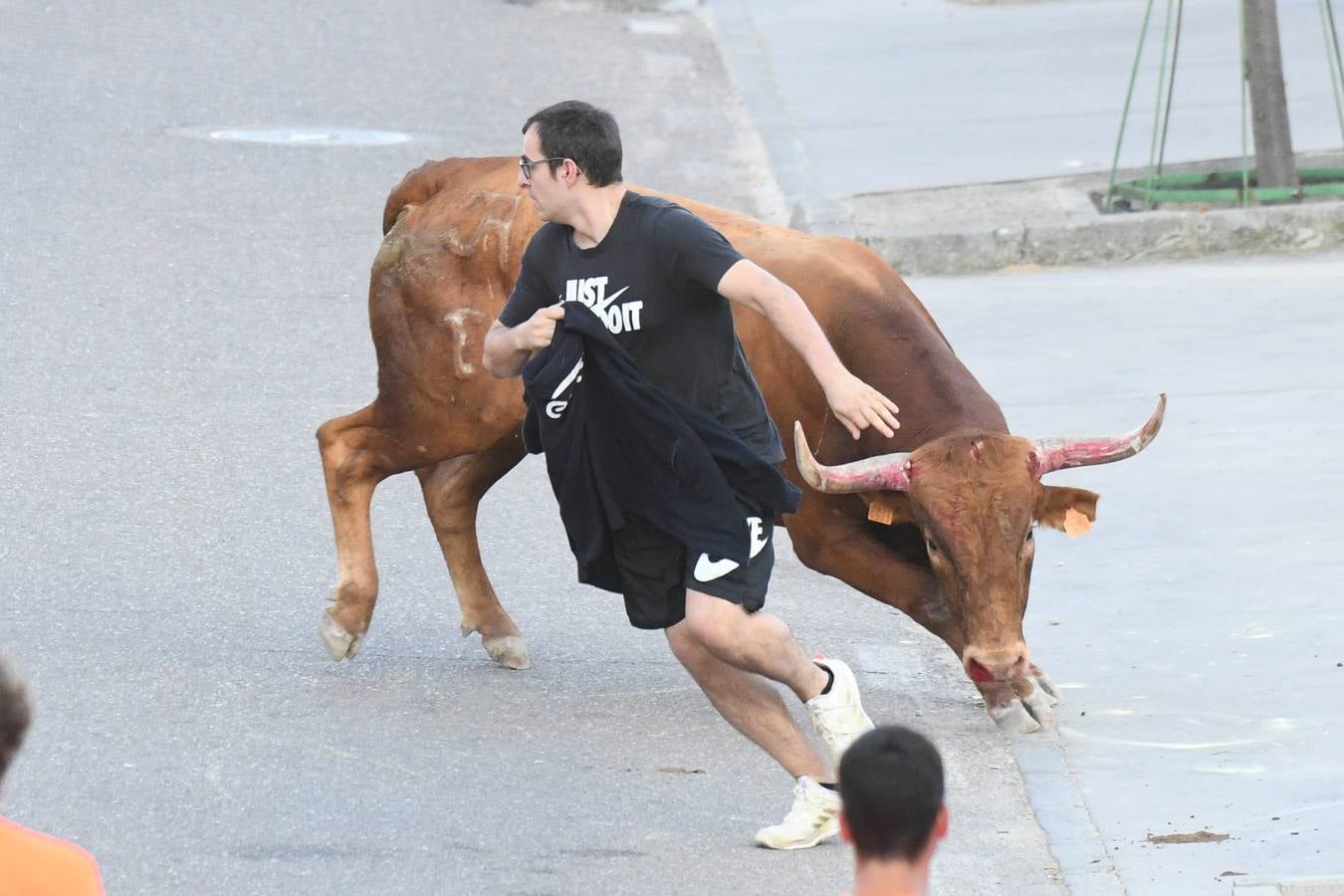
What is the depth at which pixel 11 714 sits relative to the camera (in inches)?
121

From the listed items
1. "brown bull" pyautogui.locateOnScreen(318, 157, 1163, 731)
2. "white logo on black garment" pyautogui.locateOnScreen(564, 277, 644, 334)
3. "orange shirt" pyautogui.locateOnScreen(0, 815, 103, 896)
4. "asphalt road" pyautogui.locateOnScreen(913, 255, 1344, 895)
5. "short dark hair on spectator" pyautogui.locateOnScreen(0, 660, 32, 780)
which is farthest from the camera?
"brown bull" pyautogui.locateOnScreen(318, 157, 1163, 731)

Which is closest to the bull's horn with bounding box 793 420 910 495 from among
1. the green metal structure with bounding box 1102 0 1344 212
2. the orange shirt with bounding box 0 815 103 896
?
the orange shirt with bounding box 0 815 103 896

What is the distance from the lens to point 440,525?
7219mm

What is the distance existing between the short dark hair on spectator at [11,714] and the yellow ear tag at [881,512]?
329 cm

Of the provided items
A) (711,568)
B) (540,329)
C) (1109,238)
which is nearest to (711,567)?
(711,568)

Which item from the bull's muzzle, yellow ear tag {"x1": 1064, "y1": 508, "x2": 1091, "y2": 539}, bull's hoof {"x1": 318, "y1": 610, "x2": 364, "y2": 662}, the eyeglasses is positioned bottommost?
bull's hoof {"x1": 318, "y1": 610, "x2": 364, "y2": 662}

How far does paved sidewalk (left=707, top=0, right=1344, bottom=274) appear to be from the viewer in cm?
1195

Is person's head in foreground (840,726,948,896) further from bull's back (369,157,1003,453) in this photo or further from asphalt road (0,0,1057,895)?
bull's back (369,157,1003,453)

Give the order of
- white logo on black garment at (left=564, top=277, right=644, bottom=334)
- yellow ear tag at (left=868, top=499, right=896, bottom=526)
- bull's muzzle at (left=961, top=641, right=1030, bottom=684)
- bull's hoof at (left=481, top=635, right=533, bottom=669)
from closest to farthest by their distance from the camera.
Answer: white logo on black garment at (left=564, top=277, right=644, bottom=334) < bull's muzzle at (left=961, top=641, right=1030, bottom=684) < yellow ear tag at (left=868, top=499, right=896, bottom=526) < bull's hoof at (left=481, top=635, right=533, bottom=669)

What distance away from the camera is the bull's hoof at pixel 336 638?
6.80 meters

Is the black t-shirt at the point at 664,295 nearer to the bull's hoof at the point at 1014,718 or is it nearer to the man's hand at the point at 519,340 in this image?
the man's hand at the point at 519,340

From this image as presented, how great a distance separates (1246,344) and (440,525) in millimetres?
4706

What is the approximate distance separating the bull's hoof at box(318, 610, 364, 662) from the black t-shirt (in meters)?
1.66

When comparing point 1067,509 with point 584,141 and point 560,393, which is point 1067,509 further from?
point 584,141
